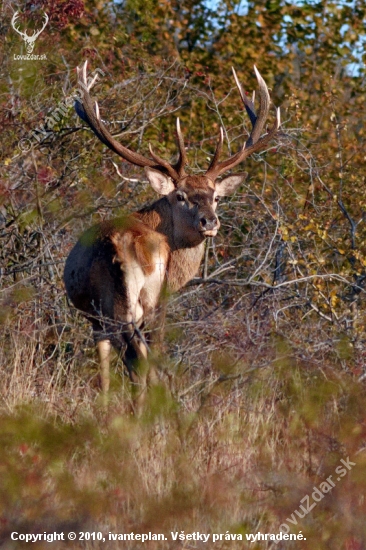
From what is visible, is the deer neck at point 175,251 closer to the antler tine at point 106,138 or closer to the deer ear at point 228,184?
the antler tine at point 106,138

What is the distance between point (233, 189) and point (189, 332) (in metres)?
1.49

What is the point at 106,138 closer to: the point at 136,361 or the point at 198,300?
the point at 198,300

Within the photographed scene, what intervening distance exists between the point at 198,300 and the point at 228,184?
3.20 feet

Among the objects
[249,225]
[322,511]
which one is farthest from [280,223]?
[322,511]

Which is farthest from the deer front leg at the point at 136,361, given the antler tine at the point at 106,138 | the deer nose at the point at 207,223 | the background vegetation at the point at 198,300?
the antler tine at the point at 106,138

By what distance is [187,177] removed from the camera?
312 inches

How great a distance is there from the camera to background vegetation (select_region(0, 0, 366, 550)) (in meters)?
4.52

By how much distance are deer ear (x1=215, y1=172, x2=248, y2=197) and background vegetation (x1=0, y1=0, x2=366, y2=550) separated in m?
0.35

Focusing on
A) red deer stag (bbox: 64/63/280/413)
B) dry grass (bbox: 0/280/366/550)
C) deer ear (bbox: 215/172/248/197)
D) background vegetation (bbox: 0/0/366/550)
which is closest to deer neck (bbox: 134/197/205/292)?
red deer stag (bbox: 64/63/280/413)

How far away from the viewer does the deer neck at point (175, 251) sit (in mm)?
7781

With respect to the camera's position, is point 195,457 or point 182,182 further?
point 182,182

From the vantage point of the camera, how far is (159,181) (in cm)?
786

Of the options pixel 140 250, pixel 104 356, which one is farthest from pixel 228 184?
pixel 104 356

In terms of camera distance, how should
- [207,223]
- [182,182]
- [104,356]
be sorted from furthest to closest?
1. [182,182]
2. [104,356]
3. [207,223]
